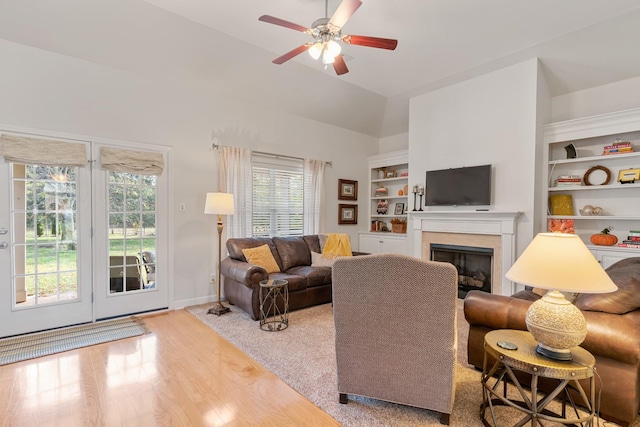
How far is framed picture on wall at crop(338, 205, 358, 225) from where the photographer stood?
6031mm

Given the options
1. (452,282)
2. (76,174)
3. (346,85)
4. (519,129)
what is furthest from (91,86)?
(519,129)

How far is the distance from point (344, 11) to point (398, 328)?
2207mm

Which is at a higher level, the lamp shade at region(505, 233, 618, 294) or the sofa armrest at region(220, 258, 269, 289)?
the lamp shade at region(505, 233, 618, 294)

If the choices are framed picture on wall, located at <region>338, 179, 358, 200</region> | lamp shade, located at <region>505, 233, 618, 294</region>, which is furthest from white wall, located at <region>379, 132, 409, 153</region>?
lamp shade, located at <region>505, 233, 618, 294</region>

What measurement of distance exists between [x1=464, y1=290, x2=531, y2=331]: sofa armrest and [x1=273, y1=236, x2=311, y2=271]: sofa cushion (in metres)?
2.71

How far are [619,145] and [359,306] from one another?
4.28 metres

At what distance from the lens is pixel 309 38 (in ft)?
12.0

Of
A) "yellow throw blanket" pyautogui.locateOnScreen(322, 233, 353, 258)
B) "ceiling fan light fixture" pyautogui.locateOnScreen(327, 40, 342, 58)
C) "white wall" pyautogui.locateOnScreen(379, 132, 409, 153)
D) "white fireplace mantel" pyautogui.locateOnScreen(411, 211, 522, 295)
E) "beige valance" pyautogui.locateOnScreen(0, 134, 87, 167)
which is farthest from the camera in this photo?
"white wall" pyautogui.locateOnScreen(379, 132, 409, 153)

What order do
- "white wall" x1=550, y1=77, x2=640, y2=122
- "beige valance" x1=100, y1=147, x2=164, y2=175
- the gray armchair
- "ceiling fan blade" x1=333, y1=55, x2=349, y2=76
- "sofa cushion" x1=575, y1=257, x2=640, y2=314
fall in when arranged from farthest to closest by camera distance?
"white wall" x1=550, y1=77, x2=640, y2=122, "beige valance" x1=100, y1=147, x2=164, y2=175, "ceiling fan blade" x1=333, y1=55, x2=349, y2=76, "sofa cushion" x1=575, y1=257, x2=640, y2=314, the gray armchair

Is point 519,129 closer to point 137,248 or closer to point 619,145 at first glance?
point 619,145

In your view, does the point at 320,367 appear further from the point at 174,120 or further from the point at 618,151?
the point at 618,151

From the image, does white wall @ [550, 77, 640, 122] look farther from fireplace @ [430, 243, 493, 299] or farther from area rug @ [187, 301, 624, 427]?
area rug @ [187, 301, 624, 427]

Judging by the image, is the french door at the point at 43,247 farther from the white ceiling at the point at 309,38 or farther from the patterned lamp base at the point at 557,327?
the patterned lamp base at the point at 557,327

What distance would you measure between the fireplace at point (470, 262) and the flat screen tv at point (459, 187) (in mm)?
672
